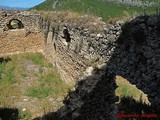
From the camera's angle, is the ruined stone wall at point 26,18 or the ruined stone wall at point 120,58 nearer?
the ruined stone wall at point 120,58

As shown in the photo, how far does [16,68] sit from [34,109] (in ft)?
14.5

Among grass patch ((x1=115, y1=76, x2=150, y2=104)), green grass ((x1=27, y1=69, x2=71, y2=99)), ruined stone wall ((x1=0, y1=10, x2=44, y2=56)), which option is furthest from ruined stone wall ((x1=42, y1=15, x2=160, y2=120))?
ruined stone wall ((x1=0, y1=10, x2=44, y2=56))

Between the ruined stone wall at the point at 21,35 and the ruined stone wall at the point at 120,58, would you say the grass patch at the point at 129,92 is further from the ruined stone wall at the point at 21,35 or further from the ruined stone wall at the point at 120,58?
the ruined stone wall at the point at 21,35

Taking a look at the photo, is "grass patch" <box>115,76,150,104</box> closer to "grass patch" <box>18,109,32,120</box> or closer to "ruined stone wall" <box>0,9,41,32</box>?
"grass patch" <box>18,109,32,120</box>

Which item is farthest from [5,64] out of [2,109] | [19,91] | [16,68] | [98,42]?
[98,42]

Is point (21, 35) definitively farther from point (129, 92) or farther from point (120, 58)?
point (120, 58)

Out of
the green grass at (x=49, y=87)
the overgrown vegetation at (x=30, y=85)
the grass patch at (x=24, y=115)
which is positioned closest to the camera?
the grass patch at (x=24, y=115)

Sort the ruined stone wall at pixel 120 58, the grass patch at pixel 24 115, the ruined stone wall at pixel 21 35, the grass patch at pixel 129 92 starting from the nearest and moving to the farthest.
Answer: the ruined stone wall at pixel 120 58
the grass patch at pixel 129 92
the grass patch at pixel 24 115
the ruined stone wall at pixel 21 35

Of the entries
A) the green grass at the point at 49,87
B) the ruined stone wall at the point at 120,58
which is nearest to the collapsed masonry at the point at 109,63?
the ruined stone wall at the point at 120,58

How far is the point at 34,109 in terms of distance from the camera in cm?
1116

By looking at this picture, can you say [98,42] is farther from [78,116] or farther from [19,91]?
[19,91]

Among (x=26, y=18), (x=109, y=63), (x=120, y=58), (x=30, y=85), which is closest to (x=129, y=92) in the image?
(x=109, y=63)

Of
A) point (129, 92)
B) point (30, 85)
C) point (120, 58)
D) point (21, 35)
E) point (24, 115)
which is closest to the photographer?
point (120, 58)

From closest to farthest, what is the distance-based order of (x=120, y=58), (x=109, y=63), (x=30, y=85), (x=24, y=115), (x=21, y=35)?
(x=120, y=58), (x=109, y=63), (x=24, y=115), (x=30, y=85), (x=21, y=35)
